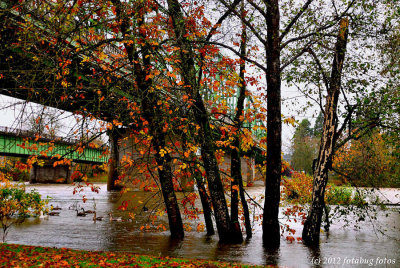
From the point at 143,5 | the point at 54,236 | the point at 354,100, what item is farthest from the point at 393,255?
the point at 54,236

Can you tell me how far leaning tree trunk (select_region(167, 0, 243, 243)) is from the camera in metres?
10.6

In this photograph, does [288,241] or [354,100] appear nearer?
[354,100]

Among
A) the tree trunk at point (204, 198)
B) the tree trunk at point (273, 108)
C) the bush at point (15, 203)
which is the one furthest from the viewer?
the bush at point (15, 203)

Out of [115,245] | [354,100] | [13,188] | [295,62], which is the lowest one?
[115,245]

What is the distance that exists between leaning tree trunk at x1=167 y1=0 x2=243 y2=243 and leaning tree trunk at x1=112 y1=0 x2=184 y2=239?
1.00m

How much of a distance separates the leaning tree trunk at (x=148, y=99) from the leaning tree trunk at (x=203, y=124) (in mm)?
997

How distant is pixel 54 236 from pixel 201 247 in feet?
18.0

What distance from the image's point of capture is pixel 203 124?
11.4 metres

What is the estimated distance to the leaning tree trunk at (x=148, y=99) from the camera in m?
9.28

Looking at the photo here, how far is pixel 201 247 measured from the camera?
39.0ft

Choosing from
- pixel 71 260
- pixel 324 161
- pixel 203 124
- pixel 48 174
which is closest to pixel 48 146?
pixel 203 124

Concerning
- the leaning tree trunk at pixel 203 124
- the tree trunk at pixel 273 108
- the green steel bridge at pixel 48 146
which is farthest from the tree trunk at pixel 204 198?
the green steel bridge at pixel 48 146

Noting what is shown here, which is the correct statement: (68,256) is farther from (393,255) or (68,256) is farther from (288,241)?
(393,255)

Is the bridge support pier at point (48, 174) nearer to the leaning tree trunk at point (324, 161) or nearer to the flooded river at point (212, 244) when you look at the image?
the flooded river at point (212, 244)
